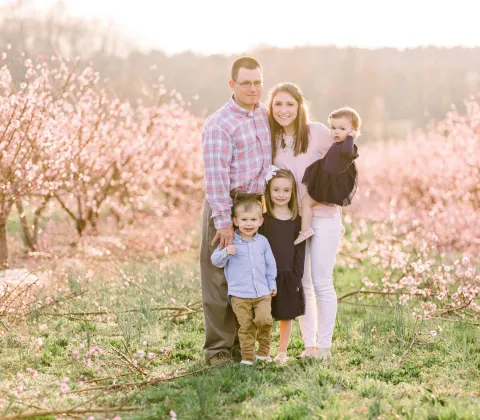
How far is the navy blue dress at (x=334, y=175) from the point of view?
447 cm

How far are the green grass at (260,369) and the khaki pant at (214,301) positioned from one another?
231 millimetres

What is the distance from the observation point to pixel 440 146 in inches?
569

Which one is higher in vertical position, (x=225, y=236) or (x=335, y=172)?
(x=335, y=172)

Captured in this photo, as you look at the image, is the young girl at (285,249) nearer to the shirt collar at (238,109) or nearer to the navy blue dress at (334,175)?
the navy blue dress at (334,175)

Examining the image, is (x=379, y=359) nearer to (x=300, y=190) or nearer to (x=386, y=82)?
(x=300, y=190)

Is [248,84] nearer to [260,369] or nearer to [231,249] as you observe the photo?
[231,249]

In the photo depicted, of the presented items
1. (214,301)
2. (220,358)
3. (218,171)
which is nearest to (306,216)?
(218,171)

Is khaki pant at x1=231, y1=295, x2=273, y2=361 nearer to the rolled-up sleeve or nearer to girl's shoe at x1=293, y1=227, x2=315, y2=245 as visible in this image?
girl's shoe at x1=293, y1=227, x2=315, y2=245

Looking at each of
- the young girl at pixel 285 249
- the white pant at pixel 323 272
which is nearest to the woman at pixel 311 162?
the white pant at pixel 323 272

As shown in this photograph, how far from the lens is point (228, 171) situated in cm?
457

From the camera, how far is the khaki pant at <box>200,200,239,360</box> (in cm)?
477

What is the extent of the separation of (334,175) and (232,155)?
A: 79 centimetres

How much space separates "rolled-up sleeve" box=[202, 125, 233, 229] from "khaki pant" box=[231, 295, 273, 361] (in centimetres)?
60

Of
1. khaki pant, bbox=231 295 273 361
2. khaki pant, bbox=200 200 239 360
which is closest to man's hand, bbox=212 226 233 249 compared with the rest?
khaki pant, bbox=200 200 239 360
